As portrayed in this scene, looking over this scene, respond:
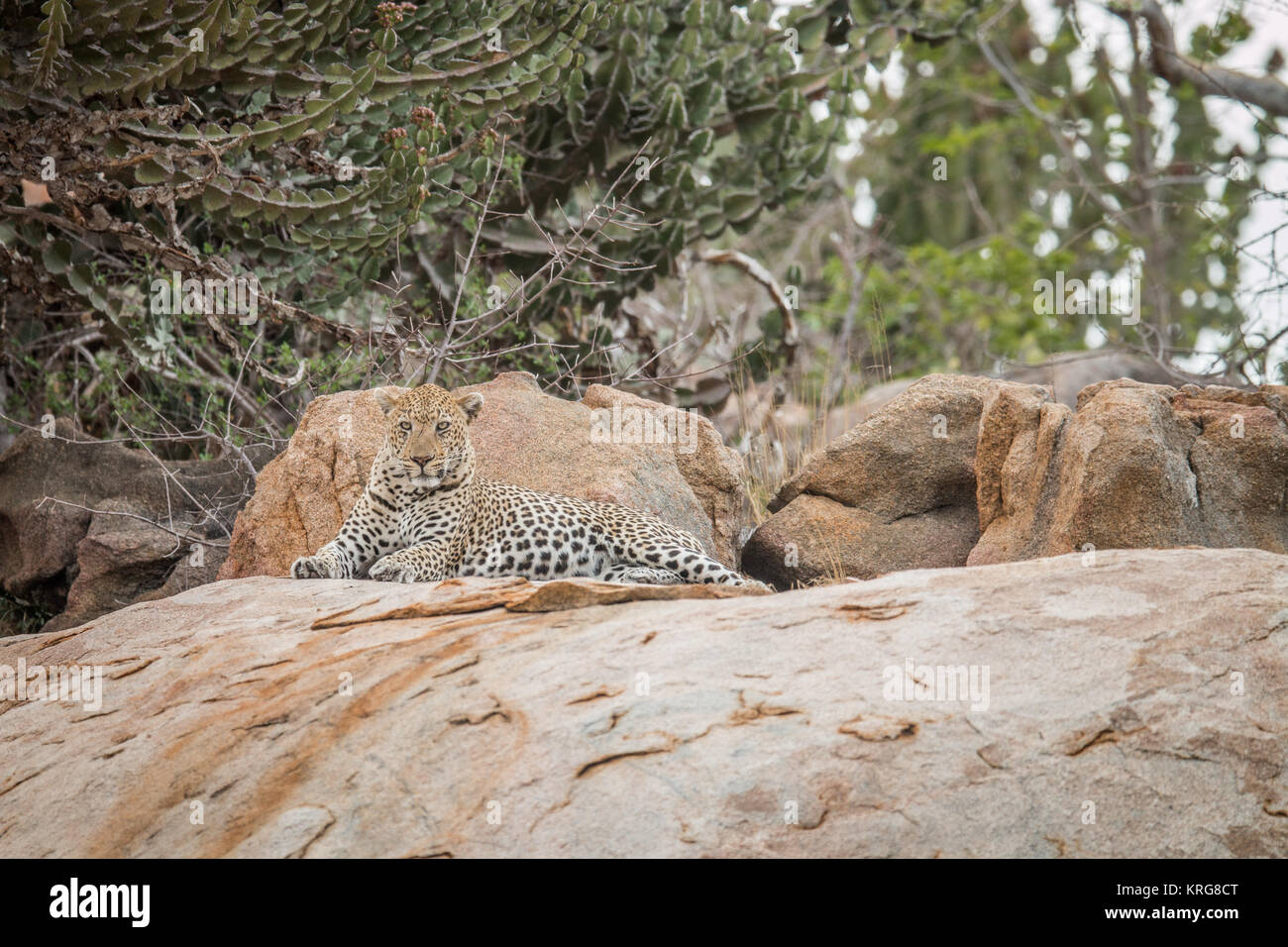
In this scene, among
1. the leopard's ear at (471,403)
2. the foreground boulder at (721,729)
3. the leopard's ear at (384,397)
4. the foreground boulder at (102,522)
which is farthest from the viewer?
the foreground boulder at (102,522)

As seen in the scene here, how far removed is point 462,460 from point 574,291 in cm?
487

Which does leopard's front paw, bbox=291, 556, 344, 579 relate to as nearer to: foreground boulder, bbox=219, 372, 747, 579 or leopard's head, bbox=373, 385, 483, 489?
leopard's head, bbox=373, 385, 483, 489

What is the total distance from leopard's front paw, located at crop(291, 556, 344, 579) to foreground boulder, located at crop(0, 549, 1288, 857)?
1238mm

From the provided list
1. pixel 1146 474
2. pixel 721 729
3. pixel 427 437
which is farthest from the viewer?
pixel 427 437

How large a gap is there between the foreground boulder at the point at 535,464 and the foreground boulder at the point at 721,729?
2567 millimetres

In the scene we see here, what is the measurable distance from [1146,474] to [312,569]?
4.96m

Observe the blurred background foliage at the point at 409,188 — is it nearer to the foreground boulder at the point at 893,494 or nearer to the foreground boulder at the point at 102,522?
the foreground boulder at the point at 102,522

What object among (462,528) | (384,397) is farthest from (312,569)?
(384,397)

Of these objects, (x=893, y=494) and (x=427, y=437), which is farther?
(x=893, y=494)

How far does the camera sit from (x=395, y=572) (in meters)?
7.84

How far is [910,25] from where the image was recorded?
14.9 meters

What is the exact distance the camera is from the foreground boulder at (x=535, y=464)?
9.22 meters

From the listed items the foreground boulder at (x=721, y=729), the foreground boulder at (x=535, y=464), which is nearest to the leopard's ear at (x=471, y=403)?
the foreground boulder at (x=535, y=464)

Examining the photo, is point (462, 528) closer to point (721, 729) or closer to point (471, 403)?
point (471, 403)
